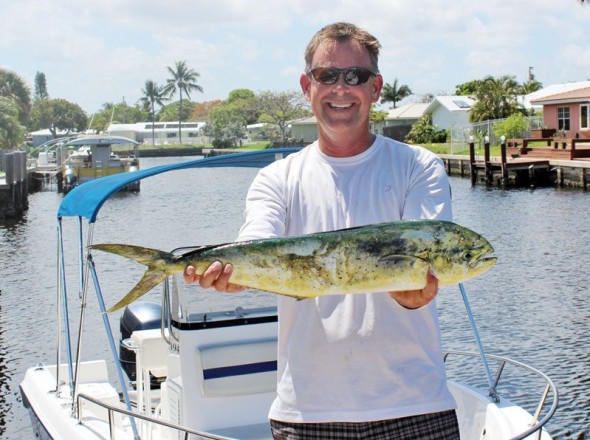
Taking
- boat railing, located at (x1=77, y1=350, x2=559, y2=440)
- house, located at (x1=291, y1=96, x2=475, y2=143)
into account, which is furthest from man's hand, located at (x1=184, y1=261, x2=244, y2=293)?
house, located at (x1=291, y1=96, x2=475, y2=143)

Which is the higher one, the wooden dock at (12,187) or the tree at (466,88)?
the tree at (466,88)

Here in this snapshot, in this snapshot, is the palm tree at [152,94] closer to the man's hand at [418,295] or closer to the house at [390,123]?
the house at [390,123]

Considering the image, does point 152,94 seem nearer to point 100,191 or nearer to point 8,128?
point 8,128

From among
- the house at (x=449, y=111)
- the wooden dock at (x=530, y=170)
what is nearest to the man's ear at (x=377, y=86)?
the wooden dock at (x=530, y=170)

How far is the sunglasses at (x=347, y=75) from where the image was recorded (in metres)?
3.43

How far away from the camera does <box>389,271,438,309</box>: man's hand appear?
307 cm

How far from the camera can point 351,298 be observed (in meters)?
3.26

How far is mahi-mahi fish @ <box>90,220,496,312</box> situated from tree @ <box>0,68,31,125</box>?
113896mm

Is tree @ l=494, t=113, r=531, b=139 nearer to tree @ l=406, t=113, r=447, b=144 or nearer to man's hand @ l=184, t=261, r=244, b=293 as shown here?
tree @ l=406, t=113, r=447, b=144

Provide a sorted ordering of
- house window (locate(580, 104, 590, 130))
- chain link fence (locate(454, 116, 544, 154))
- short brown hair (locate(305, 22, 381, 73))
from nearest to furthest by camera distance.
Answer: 1. short brown hair (locate(305, 22, 381, 73))
2. house window (locate(580, 104, 590, 130))
3. chain link fence (locate(454, 116, 544, 154))

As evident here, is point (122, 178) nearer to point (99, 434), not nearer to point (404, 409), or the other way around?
point (99, 434)

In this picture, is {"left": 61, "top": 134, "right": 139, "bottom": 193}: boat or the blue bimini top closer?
the blue bimini top

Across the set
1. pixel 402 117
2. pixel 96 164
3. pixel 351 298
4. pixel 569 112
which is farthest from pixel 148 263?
pixel 402 117

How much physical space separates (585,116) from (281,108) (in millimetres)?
62964
